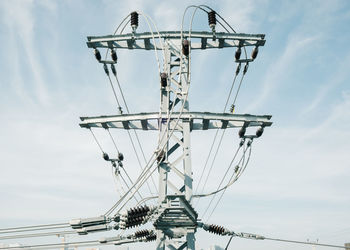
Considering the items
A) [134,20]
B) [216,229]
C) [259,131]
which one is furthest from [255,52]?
[216,229]

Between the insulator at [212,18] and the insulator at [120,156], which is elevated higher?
the insulator at [212,18]

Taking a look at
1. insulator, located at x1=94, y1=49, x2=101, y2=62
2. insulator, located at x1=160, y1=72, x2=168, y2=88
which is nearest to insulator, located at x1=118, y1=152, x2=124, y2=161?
insulator, located at x1=94, y1=49, x2=101, y2=62

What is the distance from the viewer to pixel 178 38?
10.4 metres

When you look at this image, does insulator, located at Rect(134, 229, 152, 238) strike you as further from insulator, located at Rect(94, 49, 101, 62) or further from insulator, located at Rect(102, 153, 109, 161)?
insulator, located at Rect(94, 49, 101, 62)

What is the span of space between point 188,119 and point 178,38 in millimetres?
2895

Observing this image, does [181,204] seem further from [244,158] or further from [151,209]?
[244,158]

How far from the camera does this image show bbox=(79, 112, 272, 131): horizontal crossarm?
948 cm

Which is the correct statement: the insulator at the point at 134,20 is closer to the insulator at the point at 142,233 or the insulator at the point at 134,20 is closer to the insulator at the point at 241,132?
the insulator at the point at 241,132

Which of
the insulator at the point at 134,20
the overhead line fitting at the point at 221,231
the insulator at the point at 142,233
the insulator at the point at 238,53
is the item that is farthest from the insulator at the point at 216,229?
the insulator at the point at 134,20

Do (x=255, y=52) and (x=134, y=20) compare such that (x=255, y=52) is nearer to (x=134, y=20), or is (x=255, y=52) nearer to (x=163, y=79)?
(x=134, y=20)

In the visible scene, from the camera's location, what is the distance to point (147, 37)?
10.1 metres

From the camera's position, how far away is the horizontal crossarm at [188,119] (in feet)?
31.1

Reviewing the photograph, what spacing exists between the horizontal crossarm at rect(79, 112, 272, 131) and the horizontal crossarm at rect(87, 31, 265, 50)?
2.49 metres

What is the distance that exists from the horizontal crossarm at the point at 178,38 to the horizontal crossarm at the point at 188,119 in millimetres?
2494
